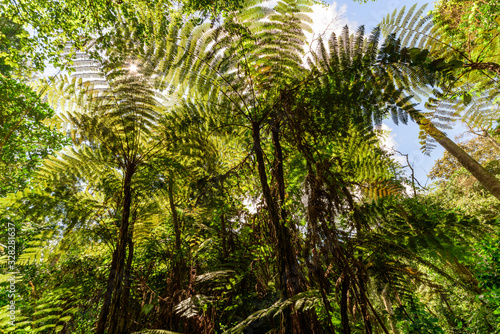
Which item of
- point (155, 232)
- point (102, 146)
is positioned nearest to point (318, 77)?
point (102, 146)

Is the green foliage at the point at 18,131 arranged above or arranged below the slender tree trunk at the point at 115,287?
above

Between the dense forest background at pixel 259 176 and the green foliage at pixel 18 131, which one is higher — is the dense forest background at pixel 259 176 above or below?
below

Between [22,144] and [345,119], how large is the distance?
7.78 metres

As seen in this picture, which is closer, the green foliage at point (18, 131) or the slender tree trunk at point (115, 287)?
the slender tree trunk at point (115, 287)

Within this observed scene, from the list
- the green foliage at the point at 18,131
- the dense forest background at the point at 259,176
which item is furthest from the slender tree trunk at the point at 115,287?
the green foliage at the point at 18,131

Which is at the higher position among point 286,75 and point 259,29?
point 259,29

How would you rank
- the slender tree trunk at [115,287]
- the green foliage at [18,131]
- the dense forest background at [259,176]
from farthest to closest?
the green foliage at [18,131]
the slender tree trunk at [115,287]
the dense forest background at [259,176]

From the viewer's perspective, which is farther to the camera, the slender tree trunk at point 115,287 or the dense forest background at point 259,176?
the slender tree trunk at point 115,287

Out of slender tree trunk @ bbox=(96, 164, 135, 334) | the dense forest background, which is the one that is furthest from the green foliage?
slender tree trunk @ bbox=(96, 164, 135, 334)

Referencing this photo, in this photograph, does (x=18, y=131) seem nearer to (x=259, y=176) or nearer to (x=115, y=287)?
(x=115, y=287)

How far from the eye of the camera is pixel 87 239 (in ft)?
6.02

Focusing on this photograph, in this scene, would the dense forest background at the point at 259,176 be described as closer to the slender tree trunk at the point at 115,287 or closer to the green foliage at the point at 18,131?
the slender tree trunk at the point at 115,287

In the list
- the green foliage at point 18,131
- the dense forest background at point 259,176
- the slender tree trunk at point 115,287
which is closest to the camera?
the dense forest background at point 259,176

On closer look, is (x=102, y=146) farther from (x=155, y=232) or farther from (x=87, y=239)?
(x=155, y=232)
